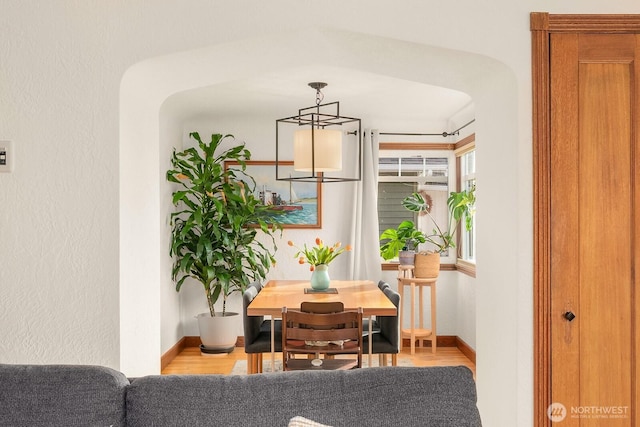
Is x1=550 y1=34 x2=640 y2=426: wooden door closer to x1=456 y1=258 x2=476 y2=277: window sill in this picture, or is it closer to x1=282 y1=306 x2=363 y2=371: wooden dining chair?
x1=282 y1=306 x2=363 y2=371: wooden dining chair

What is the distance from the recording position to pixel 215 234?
18.2ft

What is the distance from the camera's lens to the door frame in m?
2.20

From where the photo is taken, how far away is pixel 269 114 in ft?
19.6

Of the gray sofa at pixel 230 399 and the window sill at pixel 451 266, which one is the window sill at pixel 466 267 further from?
the gray sofa at pixel 230 399

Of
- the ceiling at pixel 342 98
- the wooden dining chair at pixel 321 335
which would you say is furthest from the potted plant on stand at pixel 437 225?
the wooden dining chair at pixel 321 335

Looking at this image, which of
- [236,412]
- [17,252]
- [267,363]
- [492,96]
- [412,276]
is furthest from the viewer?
[412,276]

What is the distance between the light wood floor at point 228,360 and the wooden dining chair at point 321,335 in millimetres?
1855

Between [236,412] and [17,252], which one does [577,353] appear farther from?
[17,252]

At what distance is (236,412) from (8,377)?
2.00 feet

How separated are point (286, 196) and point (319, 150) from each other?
81.3 inches

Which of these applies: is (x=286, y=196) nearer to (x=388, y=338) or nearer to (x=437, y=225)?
(x=437, y=225)

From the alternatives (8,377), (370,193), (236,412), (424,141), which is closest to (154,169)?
(8,377)

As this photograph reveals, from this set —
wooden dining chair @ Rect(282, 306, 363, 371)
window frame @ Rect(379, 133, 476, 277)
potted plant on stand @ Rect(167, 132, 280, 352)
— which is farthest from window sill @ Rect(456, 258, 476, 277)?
wooden dining chair @ Rect(282, 306, 363, 371)

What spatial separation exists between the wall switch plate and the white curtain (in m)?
4.18
